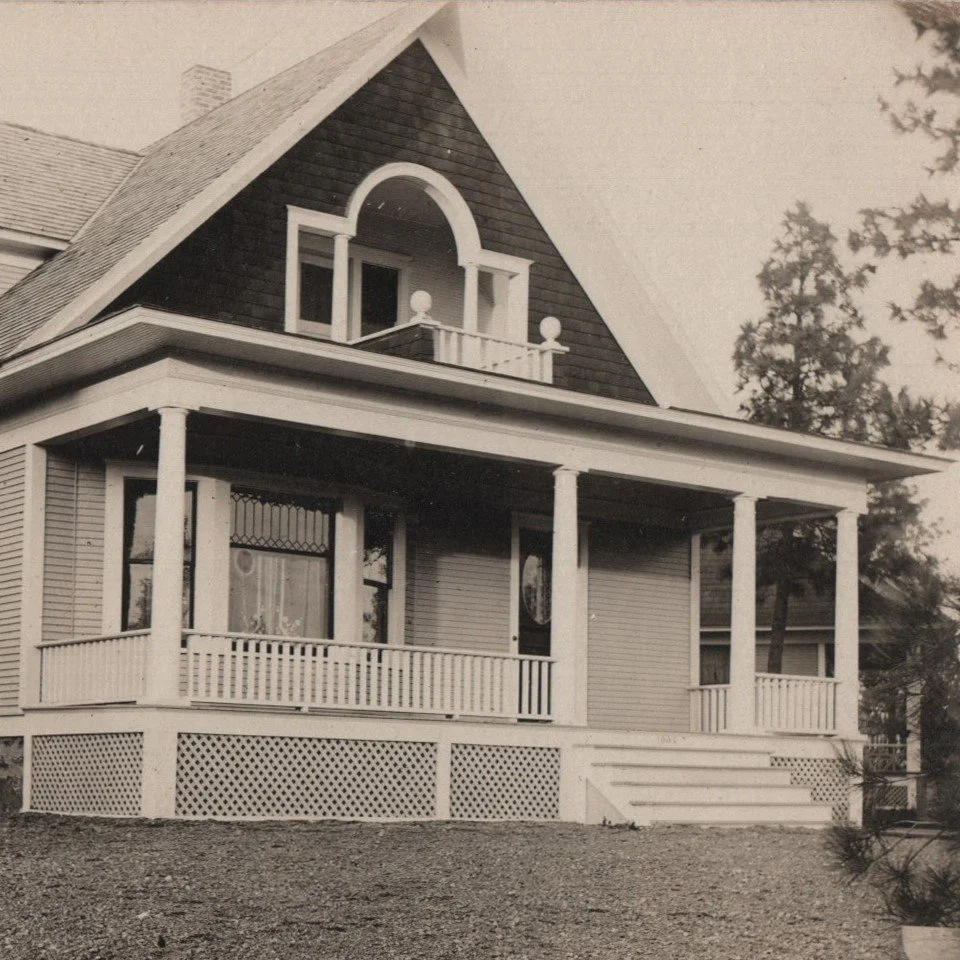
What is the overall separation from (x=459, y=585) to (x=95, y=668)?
5.04m

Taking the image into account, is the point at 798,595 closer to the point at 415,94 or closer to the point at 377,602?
the point at 377,602

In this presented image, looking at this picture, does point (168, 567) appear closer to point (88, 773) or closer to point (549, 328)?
point (88, 773)

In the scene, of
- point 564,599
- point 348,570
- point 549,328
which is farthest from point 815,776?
point 549,328

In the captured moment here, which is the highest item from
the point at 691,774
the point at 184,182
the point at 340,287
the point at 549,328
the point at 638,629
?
the point at 184,182

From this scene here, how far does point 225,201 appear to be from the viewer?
1512 centimetres

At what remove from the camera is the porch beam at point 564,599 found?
15.4 meters

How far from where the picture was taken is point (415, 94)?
16953 millimetres

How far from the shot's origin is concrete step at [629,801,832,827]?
14516 millimetres

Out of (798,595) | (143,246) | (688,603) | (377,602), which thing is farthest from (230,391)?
(798,595)

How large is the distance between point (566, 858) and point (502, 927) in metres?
2.51

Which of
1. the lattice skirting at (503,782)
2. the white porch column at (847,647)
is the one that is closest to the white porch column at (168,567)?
the lattice skirting at (503,782)

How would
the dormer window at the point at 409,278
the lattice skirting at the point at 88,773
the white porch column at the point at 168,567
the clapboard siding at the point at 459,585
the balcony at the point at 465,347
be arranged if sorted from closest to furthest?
the white porch column at the point at 168,567, the lattice skirting at the point at 88,773, the balcony at the point at 465,347, the dormer window at the point at 409,278, the clapboard siding at the point at 459,585

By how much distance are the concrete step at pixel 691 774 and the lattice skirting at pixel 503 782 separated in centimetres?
50

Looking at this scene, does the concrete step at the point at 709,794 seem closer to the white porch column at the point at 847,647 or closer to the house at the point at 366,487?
the house at the point at 366,487
